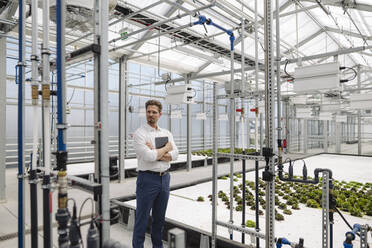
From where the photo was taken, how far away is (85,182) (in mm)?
1316

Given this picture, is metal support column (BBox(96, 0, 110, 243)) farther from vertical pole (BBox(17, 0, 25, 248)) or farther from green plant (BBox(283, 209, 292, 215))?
green plant (BBox(283, 209, 292, 215))

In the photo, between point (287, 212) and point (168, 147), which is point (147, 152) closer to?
point (168, 147)

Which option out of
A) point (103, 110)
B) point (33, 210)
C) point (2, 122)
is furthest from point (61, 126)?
point (2, 122)

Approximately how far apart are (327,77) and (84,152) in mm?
7157

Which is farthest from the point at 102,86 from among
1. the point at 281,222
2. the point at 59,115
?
the point at 281,222

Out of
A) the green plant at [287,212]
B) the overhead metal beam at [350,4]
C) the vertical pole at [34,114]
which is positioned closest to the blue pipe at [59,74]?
the vertical pole at [34,114]

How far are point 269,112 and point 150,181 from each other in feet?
3.72

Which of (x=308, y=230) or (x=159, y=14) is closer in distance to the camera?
(x=308, y=230)

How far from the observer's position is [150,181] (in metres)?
2.06

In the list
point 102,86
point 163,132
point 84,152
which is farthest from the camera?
point 84,152

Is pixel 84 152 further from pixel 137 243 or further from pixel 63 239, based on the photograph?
pixel 63 239

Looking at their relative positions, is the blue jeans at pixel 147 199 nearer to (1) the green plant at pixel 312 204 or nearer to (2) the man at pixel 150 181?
(2) the man at pixel 150 181

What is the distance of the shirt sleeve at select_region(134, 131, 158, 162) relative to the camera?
2.02m

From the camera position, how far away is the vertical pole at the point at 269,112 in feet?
5.31
